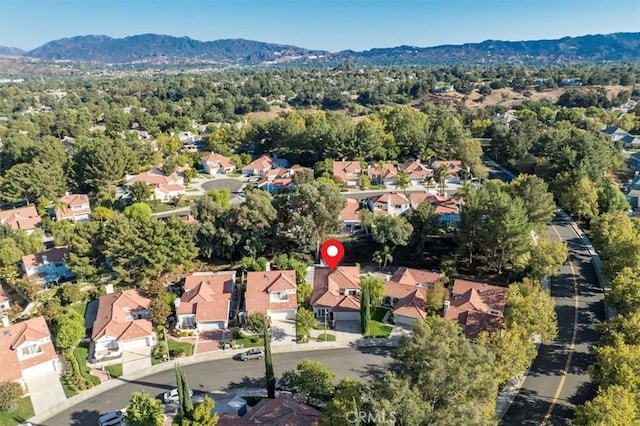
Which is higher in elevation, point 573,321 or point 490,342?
point 490,342

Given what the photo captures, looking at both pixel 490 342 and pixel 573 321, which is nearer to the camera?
pixel 490 342

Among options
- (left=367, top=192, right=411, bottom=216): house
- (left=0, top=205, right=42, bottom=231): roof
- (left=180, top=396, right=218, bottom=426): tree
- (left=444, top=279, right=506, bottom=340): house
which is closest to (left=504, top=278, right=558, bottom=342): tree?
(left=444, top=279, right=506, bottom=340): house

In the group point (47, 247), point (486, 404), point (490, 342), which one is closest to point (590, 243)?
point (490, 342)

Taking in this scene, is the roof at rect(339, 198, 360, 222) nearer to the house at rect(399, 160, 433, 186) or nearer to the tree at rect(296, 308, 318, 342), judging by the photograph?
the house at rect(399, 160, 433, 186)

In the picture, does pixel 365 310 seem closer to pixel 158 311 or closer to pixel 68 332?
pixel 158 311

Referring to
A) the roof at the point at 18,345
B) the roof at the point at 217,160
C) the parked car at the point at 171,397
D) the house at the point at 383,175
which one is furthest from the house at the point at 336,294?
the roof at the point at 217,160

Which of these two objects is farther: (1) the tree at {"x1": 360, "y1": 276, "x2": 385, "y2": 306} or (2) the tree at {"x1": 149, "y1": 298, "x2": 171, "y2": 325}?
(1) the tree at {"x1": 360, "y1": 276, "x2": 385, "y2": 306}

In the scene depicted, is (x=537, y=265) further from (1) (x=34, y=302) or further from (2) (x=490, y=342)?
(1) (x=34, y=302)

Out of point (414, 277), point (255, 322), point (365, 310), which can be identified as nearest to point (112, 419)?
point (255, 322)
